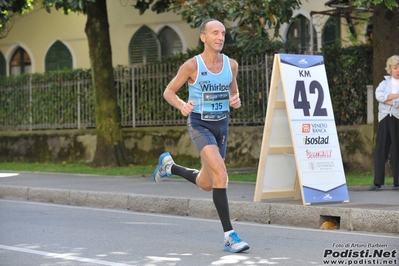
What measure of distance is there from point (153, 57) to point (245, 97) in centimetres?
765

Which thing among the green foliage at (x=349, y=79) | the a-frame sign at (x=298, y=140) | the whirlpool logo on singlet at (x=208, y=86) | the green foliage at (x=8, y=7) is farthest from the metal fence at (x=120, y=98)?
the whirlpool logo on singlet at (x=208, y=86)

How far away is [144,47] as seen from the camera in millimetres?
26234

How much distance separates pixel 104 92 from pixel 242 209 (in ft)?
30.6

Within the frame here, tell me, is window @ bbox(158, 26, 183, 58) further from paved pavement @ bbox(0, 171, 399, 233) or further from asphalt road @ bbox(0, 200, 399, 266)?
asphalt road @ bbox(0, 200, 399, 266)

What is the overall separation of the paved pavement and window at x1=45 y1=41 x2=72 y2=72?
10.9 metres

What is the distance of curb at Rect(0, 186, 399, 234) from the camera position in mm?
9773

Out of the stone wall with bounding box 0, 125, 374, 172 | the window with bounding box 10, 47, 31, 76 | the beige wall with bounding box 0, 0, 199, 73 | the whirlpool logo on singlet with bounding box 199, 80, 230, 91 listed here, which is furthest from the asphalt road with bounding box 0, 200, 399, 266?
the window with bounding box 10, 47, 31, 76

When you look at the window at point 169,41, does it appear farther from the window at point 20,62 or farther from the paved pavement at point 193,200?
the paved pavement at point 193,200

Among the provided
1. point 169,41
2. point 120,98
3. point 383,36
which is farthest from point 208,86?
point 169,41

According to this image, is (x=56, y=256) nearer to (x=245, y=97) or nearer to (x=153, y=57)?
(x=245, y=97)

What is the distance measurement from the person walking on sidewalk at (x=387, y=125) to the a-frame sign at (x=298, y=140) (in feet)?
4.93

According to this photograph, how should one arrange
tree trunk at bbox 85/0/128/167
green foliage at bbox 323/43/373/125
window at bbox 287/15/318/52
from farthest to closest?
window at bbox 287/15/318/52, tree trunk at bbox 85/0/128/167, green foliage at bbox 323/43/373/125

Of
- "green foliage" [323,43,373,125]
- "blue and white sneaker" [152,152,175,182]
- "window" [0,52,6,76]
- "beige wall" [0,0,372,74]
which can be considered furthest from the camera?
"window" [0,52,6,76]

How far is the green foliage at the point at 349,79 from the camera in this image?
1692 cm
